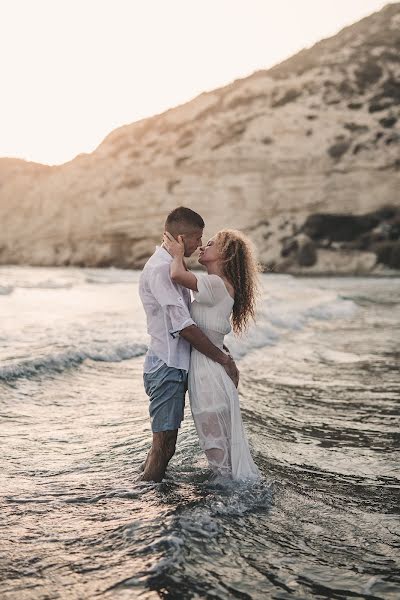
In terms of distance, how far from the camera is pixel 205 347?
13.5ft

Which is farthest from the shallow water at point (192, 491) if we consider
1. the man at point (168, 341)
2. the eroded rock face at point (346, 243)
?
the eroded rock face at point (346, 243)

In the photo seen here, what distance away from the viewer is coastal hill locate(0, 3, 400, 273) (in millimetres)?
47375

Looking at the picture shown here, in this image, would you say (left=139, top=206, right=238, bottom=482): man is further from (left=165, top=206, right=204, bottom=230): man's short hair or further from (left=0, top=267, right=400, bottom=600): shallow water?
(left=0, top=267, right=400, bottom=600): shallow water

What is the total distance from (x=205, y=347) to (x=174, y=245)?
0.67m

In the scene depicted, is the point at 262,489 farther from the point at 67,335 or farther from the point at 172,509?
the point at 67,335

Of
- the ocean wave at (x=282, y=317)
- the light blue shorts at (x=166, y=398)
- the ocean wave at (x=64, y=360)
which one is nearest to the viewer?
the light blue shorts at (x=166, y=398)

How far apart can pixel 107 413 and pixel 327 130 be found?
47.6 meters

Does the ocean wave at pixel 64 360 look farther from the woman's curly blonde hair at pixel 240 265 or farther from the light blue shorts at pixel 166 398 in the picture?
the woman's curly blonde hair at pixel 240 265

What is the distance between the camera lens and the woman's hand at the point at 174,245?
13.4 ft

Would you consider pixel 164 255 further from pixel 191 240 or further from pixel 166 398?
pixel 166 398

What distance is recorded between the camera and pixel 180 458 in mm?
4934

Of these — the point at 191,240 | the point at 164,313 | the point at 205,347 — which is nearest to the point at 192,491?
the point at 205,347

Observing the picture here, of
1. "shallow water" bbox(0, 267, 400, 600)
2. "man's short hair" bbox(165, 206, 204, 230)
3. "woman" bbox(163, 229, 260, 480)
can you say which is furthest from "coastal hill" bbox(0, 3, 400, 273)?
"man's short hair" bbox(165, 206, 204, 230)

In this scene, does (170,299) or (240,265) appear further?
(240,265)
